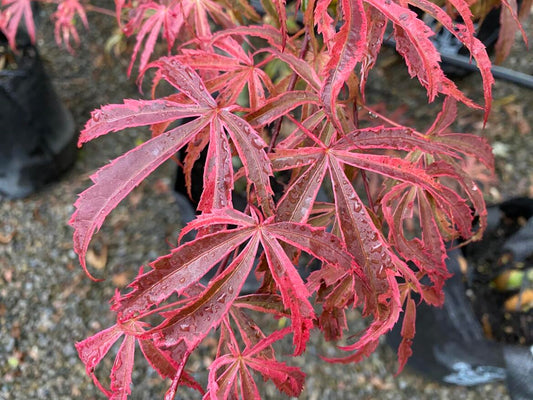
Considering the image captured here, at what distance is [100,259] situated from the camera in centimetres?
134

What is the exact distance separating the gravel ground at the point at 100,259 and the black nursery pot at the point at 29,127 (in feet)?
0.19

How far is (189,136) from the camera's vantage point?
47 centimetres

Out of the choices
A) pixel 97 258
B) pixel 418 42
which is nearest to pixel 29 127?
pixel 97 258

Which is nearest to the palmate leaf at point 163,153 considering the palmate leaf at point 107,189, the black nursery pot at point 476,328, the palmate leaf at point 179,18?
the palmate leaf at point 107,189

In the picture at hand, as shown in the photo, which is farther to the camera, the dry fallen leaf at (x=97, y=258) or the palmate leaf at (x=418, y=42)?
the dry fallen leaf at (x=97, y=258)

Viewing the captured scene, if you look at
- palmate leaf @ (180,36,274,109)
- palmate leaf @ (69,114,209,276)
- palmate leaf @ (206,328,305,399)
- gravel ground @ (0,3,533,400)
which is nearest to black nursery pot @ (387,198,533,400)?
gravel ground @ (0,3,533,400)

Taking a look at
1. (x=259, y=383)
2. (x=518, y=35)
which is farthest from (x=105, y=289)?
(x=518, y=35)

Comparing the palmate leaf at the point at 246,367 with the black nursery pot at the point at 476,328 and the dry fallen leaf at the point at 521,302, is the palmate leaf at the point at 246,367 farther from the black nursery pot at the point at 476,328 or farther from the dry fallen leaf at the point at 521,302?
the dry fallen leaf at the point at 521,302

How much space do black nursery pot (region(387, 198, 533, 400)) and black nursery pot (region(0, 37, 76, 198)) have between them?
1.12 metres

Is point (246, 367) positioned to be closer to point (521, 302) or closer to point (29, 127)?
point (521, 302)

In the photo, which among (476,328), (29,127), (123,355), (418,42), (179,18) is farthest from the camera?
(29,127)

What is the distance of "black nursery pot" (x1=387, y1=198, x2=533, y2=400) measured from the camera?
0.88 meters

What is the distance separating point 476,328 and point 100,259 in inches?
40.1

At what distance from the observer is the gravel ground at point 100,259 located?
3.86ft
